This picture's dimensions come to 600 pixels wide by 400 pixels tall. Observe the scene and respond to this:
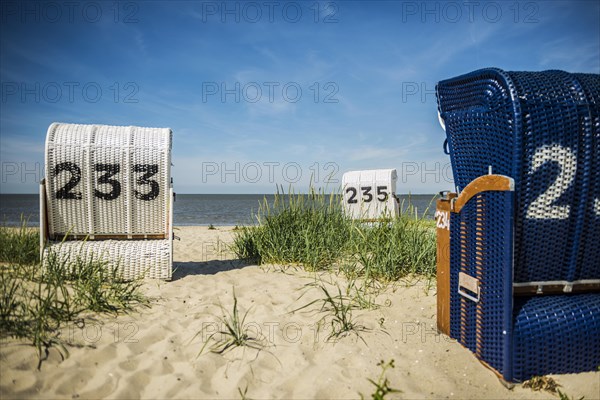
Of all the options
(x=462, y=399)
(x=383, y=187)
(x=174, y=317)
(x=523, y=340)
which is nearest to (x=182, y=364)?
(x=174, y=317)

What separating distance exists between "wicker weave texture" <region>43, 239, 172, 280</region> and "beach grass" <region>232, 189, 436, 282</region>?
1.31 m

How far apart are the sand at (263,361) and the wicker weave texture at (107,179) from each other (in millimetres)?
1532

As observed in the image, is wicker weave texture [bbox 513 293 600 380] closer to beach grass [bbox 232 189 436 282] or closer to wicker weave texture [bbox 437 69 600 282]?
wicker weave texture [bbox 437 69 600 282]

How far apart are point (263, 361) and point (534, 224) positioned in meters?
1.96

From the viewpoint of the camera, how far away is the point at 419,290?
3840 mm

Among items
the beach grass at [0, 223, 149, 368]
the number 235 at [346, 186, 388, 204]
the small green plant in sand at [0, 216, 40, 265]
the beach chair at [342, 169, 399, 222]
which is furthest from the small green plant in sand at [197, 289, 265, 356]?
the number 235 at [346, 186, 388, 204]

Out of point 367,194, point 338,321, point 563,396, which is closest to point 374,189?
point 367,194

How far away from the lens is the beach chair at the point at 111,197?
438cm

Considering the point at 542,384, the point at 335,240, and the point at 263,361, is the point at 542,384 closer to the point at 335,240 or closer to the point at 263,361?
the point at 263,361

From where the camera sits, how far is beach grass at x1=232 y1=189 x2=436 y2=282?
14.0 feet

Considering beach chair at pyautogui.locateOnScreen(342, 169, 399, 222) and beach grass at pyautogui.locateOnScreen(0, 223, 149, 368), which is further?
beach chair at pyautogui.locateOnScreen(342, 169, 399, 222)

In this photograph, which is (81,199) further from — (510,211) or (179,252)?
(510,211)

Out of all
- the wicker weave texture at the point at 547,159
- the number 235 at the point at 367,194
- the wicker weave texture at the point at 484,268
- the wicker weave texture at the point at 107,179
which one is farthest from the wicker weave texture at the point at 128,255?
the number 235 at the point at 367,194

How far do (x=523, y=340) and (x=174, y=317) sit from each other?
2.62 m
